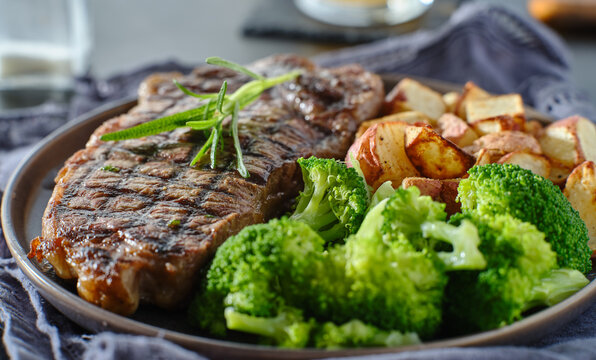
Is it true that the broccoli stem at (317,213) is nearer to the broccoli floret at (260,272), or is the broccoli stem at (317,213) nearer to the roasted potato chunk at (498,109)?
the broccoli floret at (260,272)

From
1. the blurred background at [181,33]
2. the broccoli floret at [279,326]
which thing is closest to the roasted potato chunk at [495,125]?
the broccoli floret at [279,326]

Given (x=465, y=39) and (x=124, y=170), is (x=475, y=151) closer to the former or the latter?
(x=124, y=170)

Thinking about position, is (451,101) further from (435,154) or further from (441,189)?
(441,189)

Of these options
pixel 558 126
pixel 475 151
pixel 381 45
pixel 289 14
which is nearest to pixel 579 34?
pixel 381 45

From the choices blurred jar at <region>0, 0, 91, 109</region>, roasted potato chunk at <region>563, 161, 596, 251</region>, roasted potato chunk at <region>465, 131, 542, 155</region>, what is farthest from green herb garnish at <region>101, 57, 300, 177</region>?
blurred jar at <region>0, 0, 91, 109</region>

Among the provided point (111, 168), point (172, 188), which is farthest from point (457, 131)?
point (111, 168)

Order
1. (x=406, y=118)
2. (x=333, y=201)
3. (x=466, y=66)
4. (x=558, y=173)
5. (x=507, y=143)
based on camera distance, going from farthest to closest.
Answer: (x=466, y=66), (x=406, y=118), (x=558, y=173), (x=507, y=143), (x=333, y=201)

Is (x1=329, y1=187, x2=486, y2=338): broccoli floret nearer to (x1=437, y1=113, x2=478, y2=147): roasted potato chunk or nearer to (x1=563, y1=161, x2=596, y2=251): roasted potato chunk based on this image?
(x1=563, y1=161, x2=596, y2=251): roasted potato chunk
